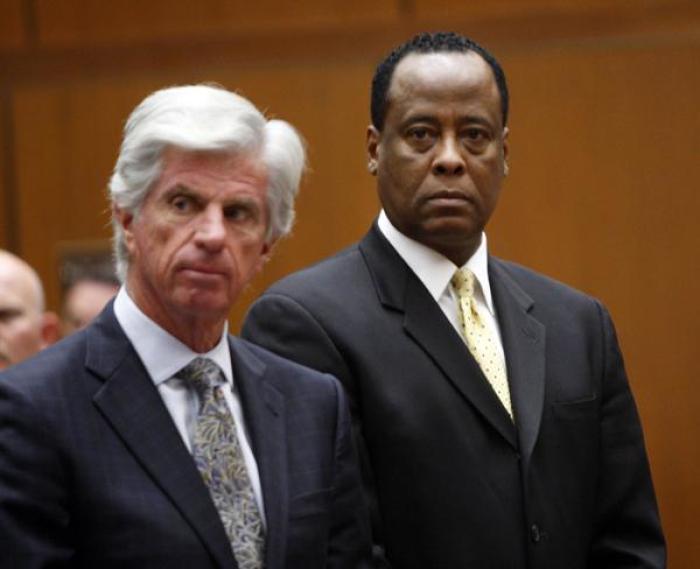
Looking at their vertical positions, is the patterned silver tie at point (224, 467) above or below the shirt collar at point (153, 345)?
below

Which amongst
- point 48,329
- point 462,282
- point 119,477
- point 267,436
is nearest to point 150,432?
point 119,477

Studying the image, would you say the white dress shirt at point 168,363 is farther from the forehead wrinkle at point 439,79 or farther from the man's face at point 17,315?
the man's face at point 17,315

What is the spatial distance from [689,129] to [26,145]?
1.85 metres

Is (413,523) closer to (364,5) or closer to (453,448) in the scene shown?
(453,448)

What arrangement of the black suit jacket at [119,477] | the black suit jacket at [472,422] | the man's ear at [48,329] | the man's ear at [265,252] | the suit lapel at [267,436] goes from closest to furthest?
the black suit jacket at [119,477] < the suit lapel at [267,436] < the man's ear at [265,252] < the black suit jacket at [472,422] < the man's ear at [48,329]

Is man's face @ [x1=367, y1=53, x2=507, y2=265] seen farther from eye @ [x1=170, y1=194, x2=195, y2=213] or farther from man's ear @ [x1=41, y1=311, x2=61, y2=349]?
man's ear @ [x1=41, y1=311, x2=61, y2=349]

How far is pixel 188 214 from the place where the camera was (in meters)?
1.87

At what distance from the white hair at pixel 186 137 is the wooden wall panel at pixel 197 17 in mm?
2359

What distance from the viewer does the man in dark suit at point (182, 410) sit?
1750 mm

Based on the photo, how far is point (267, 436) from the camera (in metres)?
1.93

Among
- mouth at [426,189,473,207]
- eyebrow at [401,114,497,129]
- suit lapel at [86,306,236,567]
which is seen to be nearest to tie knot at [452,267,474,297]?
mouth at [426,189,473,207]

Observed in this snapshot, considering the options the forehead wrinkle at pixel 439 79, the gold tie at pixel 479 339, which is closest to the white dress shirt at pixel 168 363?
the gold tie at pixel 479 339

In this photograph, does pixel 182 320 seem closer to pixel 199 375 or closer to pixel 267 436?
pixel 199 375

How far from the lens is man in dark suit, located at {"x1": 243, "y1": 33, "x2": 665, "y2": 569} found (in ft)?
7.20
